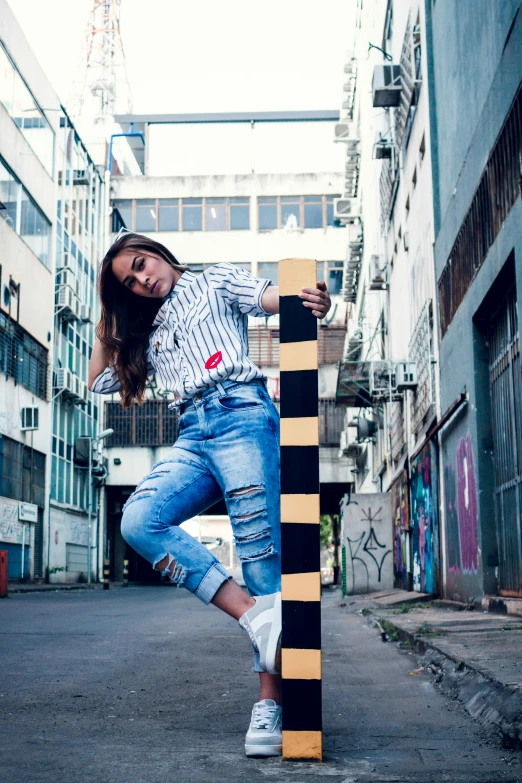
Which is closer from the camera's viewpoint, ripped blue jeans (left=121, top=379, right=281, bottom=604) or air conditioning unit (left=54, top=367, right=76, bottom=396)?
ripped blue jeans (left=121, top=379, right=281, bottom=604)

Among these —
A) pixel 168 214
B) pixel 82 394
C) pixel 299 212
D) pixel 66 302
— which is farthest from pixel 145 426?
pixel 299 212

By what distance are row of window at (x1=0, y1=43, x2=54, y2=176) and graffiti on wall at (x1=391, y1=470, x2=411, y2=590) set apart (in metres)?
15.9

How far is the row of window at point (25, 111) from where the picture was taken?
28.3 m

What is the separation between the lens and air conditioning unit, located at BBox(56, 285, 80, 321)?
3366cm

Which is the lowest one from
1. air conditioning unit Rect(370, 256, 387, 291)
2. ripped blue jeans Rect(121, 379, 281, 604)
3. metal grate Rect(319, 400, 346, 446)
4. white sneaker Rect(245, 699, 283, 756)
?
white sneaker Rect(245, 699, 283, 756)

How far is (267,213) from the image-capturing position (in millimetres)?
46344

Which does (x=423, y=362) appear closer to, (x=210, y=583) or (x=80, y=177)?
(x=210, y=583)

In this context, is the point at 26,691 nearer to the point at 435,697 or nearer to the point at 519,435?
the point at 435,697

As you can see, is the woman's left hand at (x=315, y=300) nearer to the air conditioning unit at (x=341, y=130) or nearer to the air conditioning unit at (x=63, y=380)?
the air conditioning unit at (x=63, y=380)

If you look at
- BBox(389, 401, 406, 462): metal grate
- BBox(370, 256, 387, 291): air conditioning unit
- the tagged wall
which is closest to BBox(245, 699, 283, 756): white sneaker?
BBox(389, 401, 406, 462): metal grate

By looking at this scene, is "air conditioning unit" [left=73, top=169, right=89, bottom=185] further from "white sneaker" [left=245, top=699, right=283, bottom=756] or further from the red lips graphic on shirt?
"white sneaker" [left=245, top=699, right=283, bottom=756]

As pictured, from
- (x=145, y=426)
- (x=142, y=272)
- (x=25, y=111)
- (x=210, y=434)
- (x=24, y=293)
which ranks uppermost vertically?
(x=25, y=111)

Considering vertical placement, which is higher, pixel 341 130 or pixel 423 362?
pixel 341 130

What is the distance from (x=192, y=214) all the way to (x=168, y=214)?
47.7 inches
